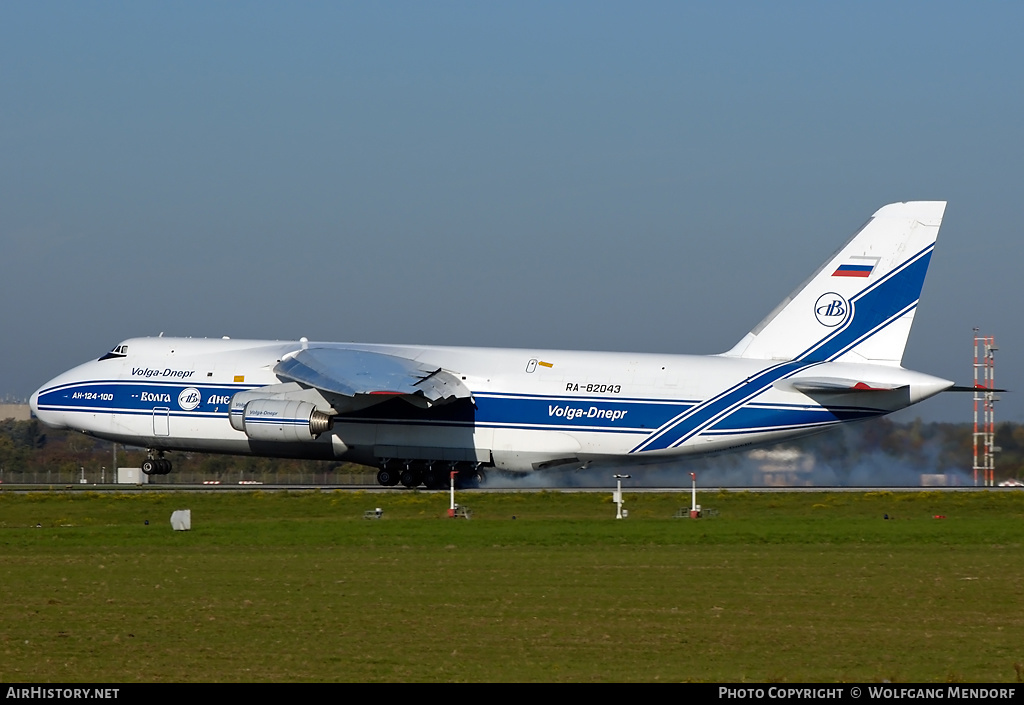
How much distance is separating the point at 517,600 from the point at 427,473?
21.9m

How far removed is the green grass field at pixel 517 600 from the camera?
33.0ft

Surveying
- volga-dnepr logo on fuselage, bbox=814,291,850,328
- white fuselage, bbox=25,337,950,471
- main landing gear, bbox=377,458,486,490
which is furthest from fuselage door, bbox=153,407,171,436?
volga-dnepr logo on fuselage, bbox=814,291,850,328

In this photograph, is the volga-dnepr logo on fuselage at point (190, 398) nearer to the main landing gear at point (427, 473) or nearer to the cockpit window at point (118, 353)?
the cockpit window at point (118, 353)

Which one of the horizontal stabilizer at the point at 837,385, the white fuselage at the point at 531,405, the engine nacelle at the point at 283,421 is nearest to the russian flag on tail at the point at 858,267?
the white fuselage at the point at 531,405

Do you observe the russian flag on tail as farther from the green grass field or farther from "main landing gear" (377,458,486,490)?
"main landing gear" (377,458,486,490)

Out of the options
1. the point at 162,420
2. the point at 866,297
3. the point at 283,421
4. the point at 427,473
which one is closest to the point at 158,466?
the point at 162,420

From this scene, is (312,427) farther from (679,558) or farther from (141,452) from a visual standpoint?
(141,452)

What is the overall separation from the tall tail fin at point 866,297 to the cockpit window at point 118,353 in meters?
17.7

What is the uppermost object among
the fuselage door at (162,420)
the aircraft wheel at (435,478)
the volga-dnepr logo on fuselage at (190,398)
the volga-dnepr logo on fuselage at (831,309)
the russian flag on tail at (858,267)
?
the russian flag on tail at (858,267)

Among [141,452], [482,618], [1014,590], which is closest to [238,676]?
[482,618]

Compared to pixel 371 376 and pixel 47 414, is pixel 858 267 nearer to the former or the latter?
pixel 371 376

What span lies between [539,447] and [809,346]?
728 centimetres

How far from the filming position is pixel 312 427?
3350 cm

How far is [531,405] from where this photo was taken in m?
33.5
